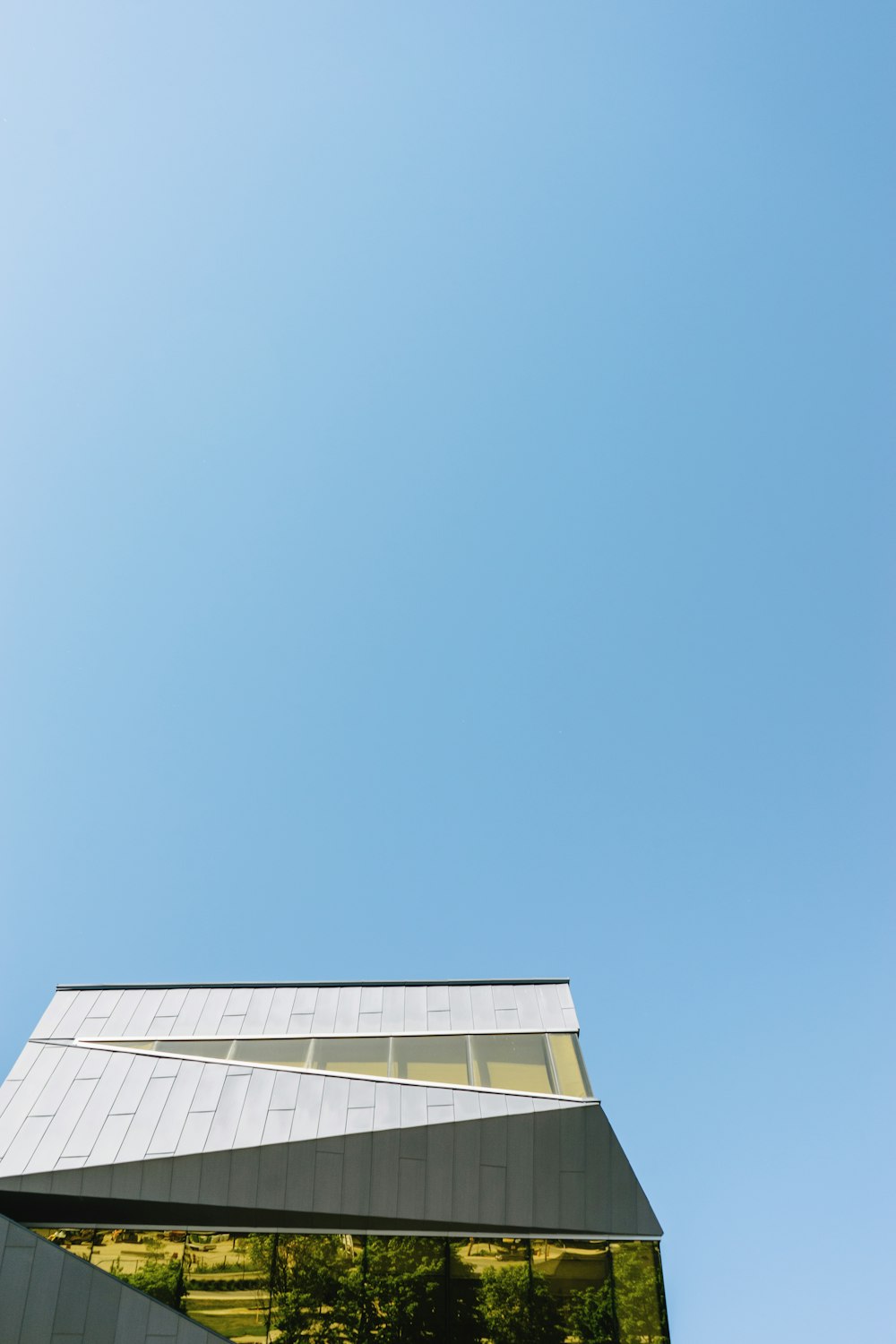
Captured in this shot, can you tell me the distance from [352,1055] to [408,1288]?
3.93m

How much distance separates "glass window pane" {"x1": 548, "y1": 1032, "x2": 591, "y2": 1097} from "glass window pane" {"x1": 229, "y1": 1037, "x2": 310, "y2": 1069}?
5.04 metres

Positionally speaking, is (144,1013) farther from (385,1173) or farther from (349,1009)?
(385,1173)

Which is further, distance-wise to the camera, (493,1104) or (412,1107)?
(412,1107)

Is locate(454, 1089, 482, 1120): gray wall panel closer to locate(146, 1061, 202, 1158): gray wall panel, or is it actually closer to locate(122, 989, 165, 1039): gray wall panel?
locate(146, 1061, 202, 1158): gray wall panel

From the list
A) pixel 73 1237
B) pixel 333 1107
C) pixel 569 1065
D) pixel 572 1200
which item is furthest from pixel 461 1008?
pixel 73 1237

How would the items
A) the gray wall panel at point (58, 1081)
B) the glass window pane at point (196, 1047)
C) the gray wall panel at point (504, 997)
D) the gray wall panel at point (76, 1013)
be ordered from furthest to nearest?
1. the gray wall panel at point (504, 997)
2. the gray wall panel at point (76, 1013)
3. the glass window pane at point (196, 1047)
4. the gray wall panel at point (58, 1081)

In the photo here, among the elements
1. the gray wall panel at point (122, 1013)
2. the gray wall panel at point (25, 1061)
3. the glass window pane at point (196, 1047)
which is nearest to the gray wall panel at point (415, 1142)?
the glass window pane at point (196, 1047)

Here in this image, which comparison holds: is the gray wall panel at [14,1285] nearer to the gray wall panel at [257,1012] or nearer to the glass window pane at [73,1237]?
the glass window pane at [73,1237]

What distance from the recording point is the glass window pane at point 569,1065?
14.7 meters

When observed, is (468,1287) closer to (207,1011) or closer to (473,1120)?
(473,1120)

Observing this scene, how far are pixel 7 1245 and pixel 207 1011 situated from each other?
257 inches

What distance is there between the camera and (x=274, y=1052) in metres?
16.6

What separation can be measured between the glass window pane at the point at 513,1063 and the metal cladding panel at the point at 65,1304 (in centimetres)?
602

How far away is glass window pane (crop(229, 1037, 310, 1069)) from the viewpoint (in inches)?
639
